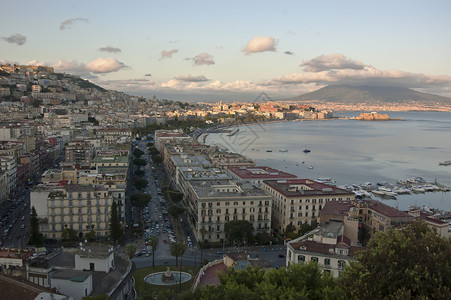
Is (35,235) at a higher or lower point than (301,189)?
lower

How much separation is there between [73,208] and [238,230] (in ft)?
18.3

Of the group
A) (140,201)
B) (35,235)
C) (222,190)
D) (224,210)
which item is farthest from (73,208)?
(222,190)

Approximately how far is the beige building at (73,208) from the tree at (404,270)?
398 inches

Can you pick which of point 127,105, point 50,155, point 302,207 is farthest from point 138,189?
point 127,105

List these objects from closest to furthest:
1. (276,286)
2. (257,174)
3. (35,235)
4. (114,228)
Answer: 1. (276,286)
2. (35,235)
3. (114,228)
4. (257,174)

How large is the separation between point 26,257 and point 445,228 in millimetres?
10942

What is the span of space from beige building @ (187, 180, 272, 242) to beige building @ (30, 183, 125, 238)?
3076 millimetres

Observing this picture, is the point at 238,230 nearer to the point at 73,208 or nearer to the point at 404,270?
the point at 73,208

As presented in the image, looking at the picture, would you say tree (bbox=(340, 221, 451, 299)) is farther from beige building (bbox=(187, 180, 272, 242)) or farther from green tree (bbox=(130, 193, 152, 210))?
green tree (bbox=(130, 193, 152, 210))

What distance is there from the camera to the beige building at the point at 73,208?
1336 centimetres

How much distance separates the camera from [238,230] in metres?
13.1

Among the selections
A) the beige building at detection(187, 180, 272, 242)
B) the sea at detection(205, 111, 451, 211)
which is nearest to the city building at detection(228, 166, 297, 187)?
the beige building at detection(187, 180, 272, 242)

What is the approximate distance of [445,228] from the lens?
11.5 metres

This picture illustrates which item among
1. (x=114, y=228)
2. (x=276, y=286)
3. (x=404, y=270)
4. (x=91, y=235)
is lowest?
(x=91, y=235)
